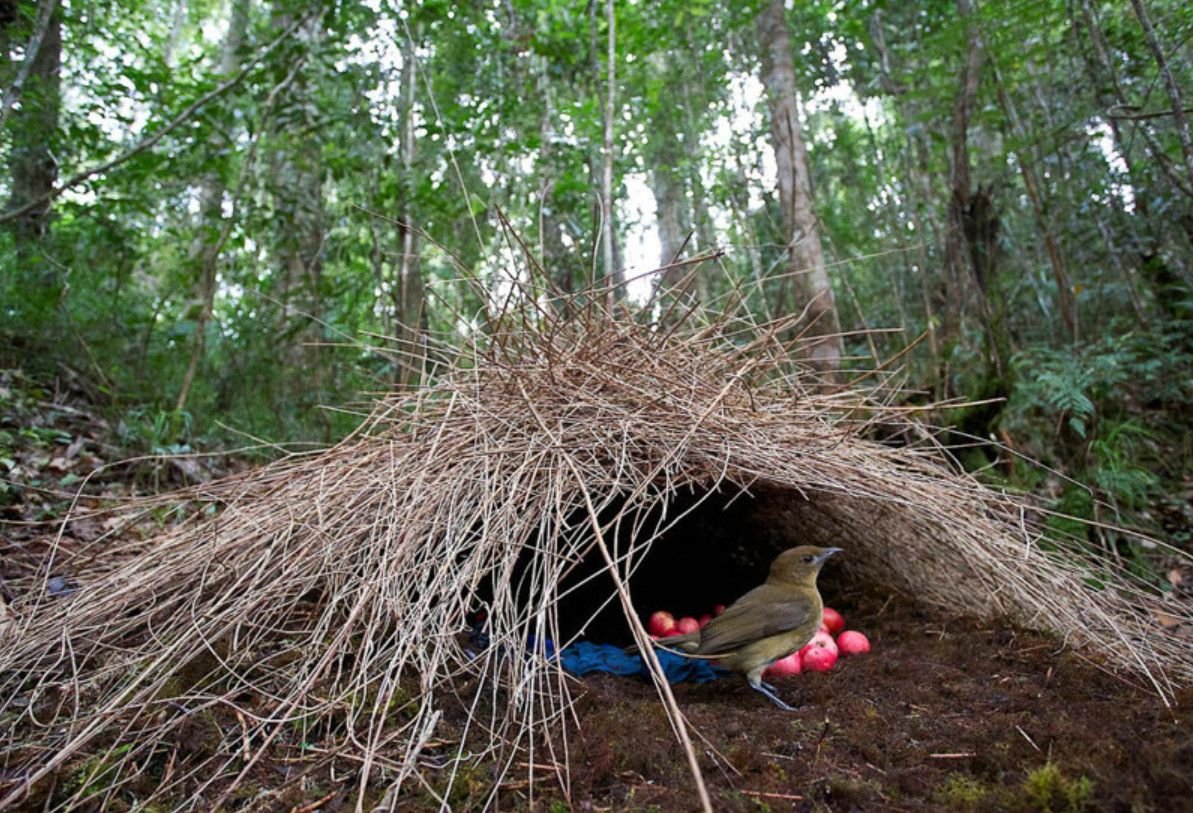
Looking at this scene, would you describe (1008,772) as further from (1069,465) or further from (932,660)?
(1069,465)

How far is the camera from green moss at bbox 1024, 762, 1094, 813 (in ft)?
4.06

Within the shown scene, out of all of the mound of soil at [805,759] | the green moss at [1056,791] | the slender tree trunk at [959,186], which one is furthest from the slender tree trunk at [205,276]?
the slender tree trunk at [959,186]

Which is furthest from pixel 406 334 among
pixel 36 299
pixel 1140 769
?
pixel 1140 769

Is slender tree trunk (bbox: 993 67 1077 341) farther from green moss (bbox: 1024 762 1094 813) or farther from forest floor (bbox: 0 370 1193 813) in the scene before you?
green moss (bbox: 1024 762 1094 813)

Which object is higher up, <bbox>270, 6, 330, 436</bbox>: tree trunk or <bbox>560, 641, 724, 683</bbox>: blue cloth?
<bbox>270, 6, 330, 436</bbox>: tree trunk

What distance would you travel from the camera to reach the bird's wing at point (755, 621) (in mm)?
2160

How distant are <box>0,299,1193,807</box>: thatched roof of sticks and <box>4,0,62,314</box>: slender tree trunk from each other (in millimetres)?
4010

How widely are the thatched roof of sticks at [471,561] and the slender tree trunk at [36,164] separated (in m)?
4.01

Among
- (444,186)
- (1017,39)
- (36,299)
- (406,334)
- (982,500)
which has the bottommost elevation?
(982,500)

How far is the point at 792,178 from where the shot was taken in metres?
5.13

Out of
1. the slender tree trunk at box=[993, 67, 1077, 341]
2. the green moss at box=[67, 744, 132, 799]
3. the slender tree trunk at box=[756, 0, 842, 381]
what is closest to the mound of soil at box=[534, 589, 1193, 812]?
the green moss at box=[67, 744, 132, 799]

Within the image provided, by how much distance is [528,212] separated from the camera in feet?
27.2

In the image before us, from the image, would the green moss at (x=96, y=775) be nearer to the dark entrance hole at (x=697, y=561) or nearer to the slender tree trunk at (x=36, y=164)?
the dark entrance hole at (x=697, y=561)

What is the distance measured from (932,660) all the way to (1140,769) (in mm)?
861
